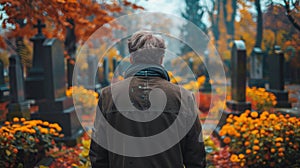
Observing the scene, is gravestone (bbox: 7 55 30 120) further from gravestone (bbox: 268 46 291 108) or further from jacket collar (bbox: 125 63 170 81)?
gravestone (bbox: 268 46 291 108)

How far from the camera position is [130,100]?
69.5 inches

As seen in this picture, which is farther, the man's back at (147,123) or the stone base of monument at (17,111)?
the stone base of monument at (17,111)

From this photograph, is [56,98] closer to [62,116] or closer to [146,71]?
[62,116]

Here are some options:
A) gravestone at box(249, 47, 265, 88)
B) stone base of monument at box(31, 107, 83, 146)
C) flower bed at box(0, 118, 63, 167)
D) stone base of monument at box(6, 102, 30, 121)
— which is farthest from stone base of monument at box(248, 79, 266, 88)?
flower bed at box(0, 118, 63, 167)

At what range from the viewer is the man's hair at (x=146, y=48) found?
6.14ft

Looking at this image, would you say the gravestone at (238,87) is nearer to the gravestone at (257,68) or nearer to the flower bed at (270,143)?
the flower bed at (270,143)

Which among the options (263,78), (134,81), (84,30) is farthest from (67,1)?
(263,78)

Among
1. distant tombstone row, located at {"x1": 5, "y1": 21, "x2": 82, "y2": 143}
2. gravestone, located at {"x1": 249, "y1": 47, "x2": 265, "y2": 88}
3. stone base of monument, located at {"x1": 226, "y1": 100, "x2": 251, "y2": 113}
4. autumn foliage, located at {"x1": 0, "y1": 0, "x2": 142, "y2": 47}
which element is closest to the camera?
autumn foliage, located at {"x1": 0, "y1": 0, "x2": 142, "y2": 47}

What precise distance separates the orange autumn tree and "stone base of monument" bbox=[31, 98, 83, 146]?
61.3 inches

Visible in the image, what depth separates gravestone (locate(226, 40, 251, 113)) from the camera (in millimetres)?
6953

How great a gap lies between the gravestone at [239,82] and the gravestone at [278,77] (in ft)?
5.24

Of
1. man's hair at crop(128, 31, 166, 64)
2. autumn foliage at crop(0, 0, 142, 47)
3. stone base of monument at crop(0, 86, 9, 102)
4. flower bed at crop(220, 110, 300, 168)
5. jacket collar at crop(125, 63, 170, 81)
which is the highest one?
autumn foliage at crop(0, 0, 142, 47)

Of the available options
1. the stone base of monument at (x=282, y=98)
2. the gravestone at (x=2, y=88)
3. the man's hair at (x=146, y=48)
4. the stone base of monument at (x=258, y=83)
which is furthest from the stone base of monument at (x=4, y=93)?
the stone base of monument at (x=258, y=83)

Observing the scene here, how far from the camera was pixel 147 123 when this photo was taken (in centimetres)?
176
